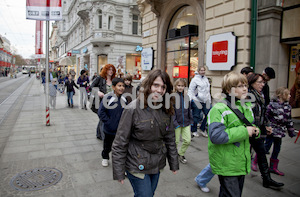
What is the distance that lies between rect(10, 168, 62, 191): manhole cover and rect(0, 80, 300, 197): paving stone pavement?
3.8 inches

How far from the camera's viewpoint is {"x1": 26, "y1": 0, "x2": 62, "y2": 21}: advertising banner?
7.48 m

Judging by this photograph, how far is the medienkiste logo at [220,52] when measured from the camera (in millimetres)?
8219

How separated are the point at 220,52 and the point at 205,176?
229 inches

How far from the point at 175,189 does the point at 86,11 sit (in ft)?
101

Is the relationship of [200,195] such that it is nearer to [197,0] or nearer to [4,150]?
[4,150]

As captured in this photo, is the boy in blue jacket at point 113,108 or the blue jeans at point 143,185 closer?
the blue jeans at point 143,185

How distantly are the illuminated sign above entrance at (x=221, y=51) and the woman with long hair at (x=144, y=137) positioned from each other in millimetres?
6296

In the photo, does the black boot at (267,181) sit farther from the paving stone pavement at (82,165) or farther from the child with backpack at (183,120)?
the child with backpack at (183,120)

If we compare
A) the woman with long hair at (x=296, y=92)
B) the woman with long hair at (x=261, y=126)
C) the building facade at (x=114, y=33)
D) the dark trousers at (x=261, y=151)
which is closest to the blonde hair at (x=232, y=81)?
Answer: the woman with long hair at (x=261, y=126)

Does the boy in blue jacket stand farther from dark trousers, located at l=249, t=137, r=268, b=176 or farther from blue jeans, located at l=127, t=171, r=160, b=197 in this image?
dark trousers, located at l=249, t=137, r=268, b=176

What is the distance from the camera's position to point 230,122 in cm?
253

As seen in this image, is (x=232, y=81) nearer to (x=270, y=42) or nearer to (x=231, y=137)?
(x=231, y=137)

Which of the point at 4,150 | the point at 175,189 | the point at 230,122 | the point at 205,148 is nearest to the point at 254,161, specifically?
the point at 205,148

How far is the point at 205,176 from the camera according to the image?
3633 millimetres
